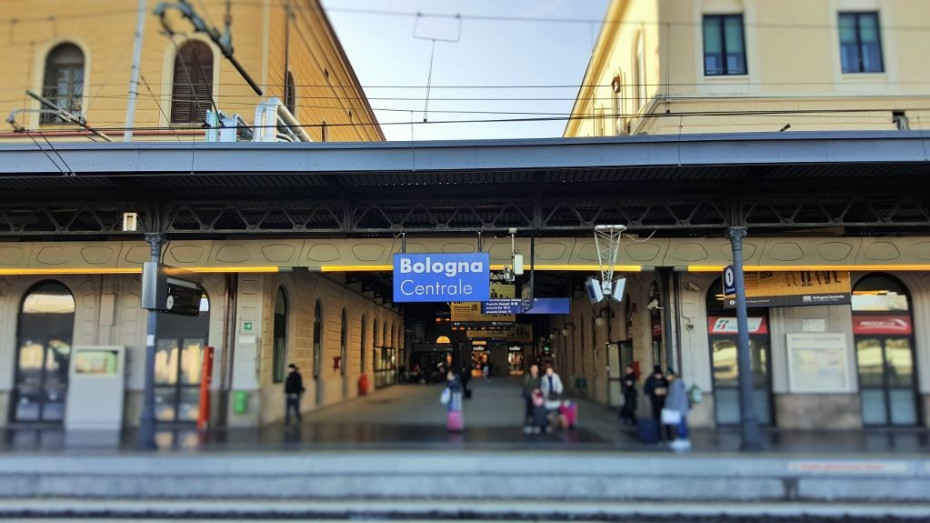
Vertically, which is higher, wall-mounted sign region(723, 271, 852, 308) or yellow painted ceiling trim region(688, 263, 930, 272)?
yellow painted ceiling trim region(688, 263, 930, 272)

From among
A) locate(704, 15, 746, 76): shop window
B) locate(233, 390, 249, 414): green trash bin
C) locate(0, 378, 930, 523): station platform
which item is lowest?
locate(0, 378, 930, 523): station platform

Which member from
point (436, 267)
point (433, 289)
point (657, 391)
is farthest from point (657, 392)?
point (436, 267)

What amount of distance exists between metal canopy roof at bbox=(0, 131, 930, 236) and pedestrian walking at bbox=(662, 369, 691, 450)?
3331mm

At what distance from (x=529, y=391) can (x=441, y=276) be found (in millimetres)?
3490

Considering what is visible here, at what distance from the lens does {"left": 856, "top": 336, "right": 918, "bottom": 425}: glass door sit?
50.0ft

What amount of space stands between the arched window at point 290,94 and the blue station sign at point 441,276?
24.6ft

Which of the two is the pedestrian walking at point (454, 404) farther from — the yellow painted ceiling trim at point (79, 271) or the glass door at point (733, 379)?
the yellow painted ceiling trim at point (79, 271)

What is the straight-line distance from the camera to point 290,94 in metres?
18.8

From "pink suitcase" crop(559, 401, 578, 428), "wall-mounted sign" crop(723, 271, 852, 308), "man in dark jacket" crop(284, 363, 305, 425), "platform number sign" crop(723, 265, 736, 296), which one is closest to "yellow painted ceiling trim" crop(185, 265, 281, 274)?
"man in dark jacket" crop(284, 363, 305, 425)

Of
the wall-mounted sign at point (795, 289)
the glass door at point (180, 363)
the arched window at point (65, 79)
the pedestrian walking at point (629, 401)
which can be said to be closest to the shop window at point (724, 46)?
the wall-mounted sign at point (795, 289)

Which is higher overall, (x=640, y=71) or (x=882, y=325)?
(x=640, y=71)

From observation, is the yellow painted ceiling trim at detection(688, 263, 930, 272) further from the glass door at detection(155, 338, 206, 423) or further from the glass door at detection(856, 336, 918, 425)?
the glass door at detection(155, 338, 206, 423)

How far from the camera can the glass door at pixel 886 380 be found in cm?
1523

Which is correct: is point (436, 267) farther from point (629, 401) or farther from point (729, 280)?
point (729, 280)
